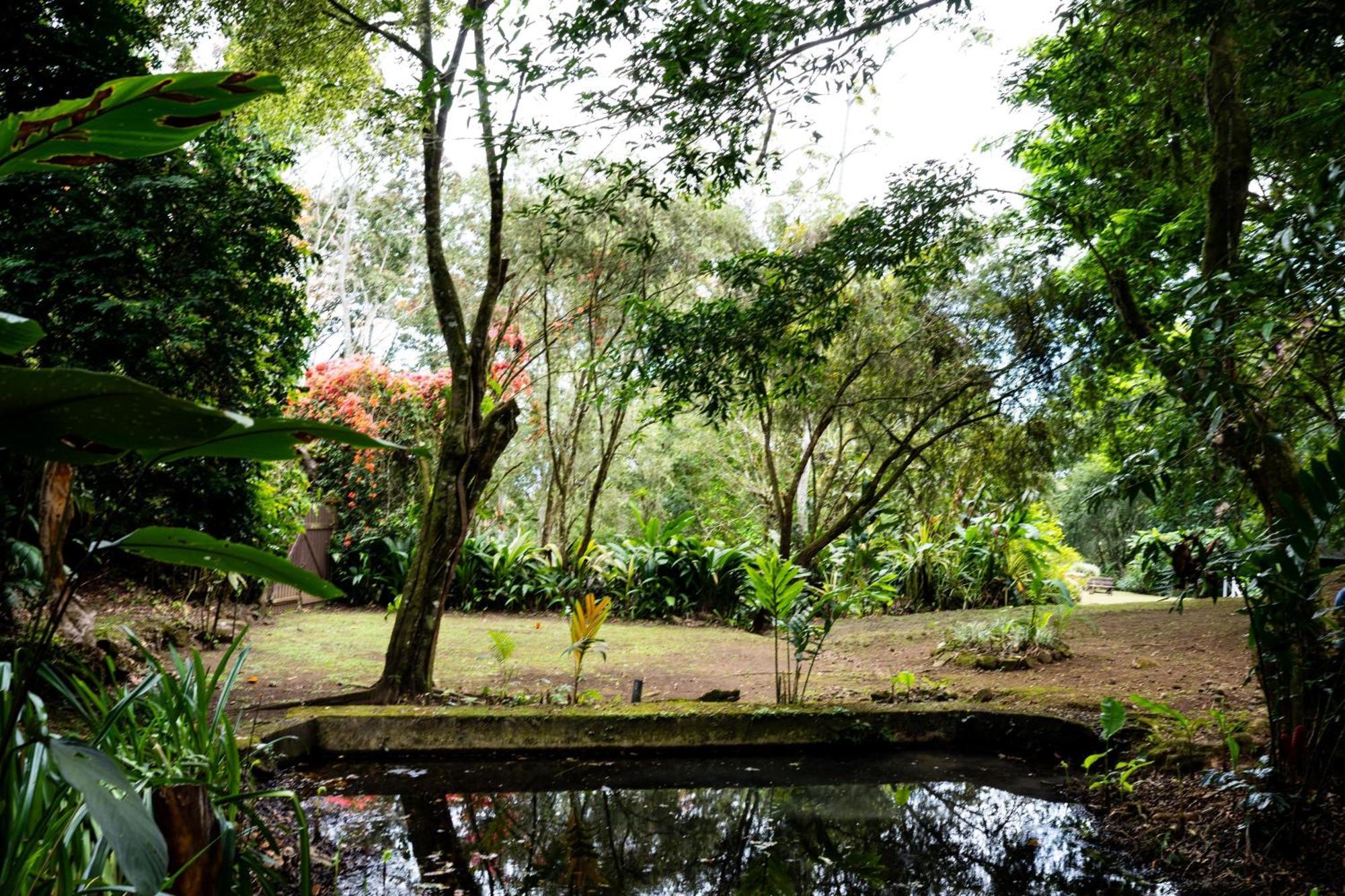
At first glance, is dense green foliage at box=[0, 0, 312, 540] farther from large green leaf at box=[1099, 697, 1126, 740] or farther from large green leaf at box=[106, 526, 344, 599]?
large green leaf at box=[1099, 697, 1126, 740]

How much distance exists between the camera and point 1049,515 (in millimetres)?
12664

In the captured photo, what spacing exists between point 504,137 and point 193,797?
11.0 ft

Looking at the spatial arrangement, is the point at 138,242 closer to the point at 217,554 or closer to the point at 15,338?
the point at 217,554

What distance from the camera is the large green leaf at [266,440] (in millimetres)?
1339

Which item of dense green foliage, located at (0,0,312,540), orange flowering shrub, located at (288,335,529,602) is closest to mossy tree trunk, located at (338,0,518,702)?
dense green foliage, located at (0,0,312,540)

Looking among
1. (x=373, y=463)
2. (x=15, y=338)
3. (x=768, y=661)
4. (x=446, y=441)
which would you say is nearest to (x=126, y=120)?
(x=15, y=338)

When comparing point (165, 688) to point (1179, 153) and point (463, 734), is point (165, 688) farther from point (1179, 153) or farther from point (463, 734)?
point (1179, 153)

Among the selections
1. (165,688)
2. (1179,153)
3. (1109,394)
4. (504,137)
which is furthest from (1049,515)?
(165,688)

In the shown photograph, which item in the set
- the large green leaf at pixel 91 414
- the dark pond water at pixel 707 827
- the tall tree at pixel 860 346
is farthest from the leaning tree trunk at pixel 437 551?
the large green leaf at pixel 91 414

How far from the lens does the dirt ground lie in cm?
570

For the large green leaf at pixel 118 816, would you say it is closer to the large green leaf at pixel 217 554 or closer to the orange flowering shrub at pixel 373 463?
the large green leaf at pixel 217 554

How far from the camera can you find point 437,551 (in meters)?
5.07

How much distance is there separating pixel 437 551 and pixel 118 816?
384 centimetres

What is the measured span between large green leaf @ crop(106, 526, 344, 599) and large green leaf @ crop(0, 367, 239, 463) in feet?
1.25
